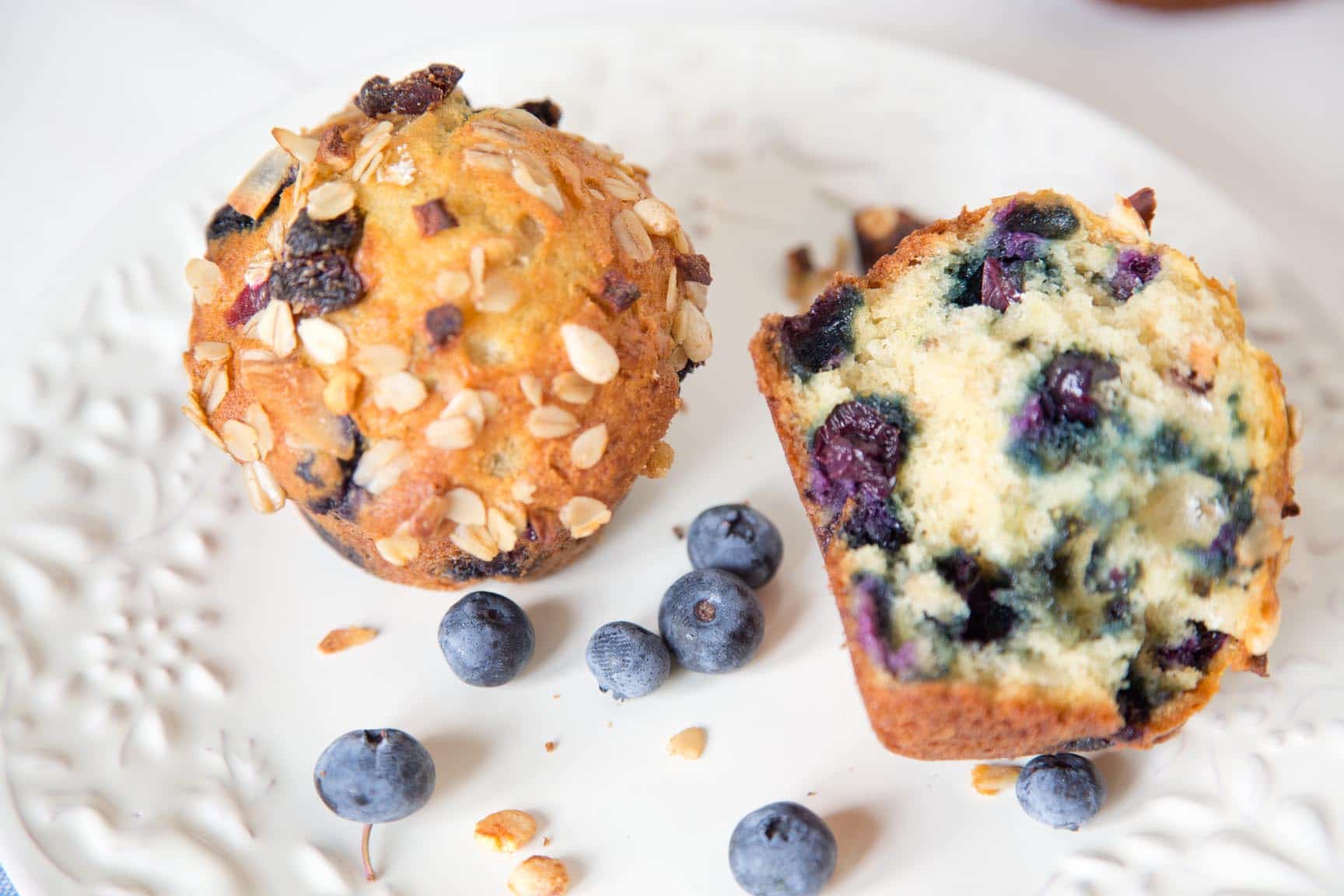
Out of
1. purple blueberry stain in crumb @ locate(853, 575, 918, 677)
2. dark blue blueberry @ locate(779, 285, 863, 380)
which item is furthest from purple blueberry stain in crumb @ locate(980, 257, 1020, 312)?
purple blueberry stain in crumb @ locate(853, 575, 918, 677)

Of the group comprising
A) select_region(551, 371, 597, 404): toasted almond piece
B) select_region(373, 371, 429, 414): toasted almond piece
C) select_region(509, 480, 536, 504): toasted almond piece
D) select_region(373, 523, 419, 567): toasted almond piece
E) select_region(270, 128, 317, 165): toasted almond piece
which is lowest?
select_region(373, 523, 419, 567): toasted almond piece

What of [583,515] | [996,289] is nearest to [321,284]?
[583,515]

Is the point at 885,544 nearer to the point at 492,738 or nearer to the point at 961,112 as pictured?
the point at 492,738

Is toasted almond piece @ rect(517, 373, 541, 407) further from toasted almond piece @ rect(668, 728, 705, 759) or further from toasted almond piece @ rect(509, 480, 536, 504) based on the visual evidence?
toasted almond piece @ rect(668, 728, 705, 759)

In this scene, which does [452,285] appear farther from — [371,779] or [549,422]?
[371,779]

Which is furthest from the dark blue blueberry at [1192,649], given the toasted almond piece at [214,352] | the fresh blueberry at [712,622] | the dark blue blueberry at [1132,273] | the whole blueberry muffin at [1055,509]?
the toasted almond piece at [214,352]

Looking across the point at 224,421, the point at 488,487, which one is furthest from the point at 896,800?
the point at 224,421
